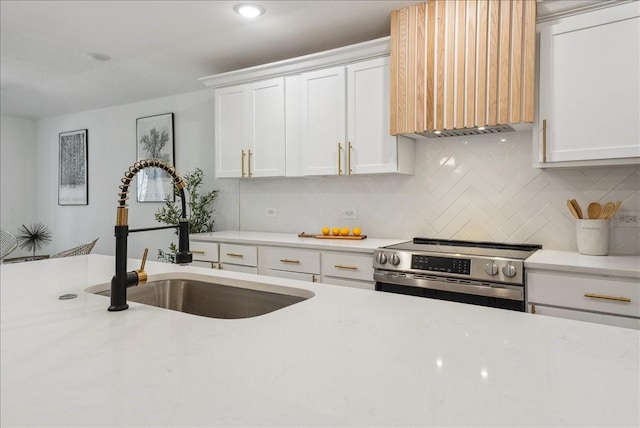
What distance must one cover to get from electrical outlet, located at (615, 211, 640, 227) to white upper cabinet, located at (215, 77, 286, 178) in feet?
7.51

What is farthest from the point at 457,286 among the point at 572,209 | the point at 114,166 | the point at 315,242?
the point at 114,166

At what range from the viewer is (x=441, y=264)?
2301 mm

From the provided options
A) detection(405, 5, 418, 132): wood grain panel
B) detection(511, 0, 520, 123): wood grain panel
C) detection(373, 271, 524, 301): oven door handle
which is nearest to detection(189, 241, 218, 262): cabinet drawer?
detection(373, 271, 524, 301): oven door handle

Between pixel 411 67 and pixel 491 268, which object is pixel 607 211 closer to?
pixel 491 268

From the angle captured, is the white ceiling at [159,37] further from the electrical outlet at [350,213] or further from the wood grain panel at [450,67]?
the electrical outlet at [350,213]

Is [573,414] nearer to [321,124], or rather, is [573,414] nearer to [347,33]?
[321,124]

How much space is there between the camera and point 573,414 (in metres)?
0.58

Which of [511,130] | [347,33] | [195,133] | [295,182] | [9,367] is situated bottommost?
[9,367]

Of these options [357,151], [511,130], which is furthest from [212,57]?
[511,130]

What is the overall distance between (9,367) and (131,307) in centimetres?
40

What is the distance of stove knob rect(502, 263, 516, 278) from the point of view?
2068 mm

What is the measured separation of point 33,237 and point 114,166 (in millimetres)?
1756

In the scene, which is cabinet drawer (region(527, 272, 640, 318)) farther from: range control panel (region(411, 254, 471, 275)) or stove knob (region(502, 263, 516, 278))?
range control panel (region(411, 254, 471, 275))

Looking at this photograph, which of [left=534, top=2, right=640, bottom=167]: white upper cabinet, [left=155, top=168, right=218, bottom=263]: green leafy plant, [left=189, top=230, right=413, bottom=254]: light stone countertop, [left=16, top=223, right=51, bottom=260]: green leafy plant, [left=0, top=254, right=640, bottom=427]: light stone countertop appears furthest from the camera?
[left=16, top=223, right=51, bottom=260]: green leafy plant
